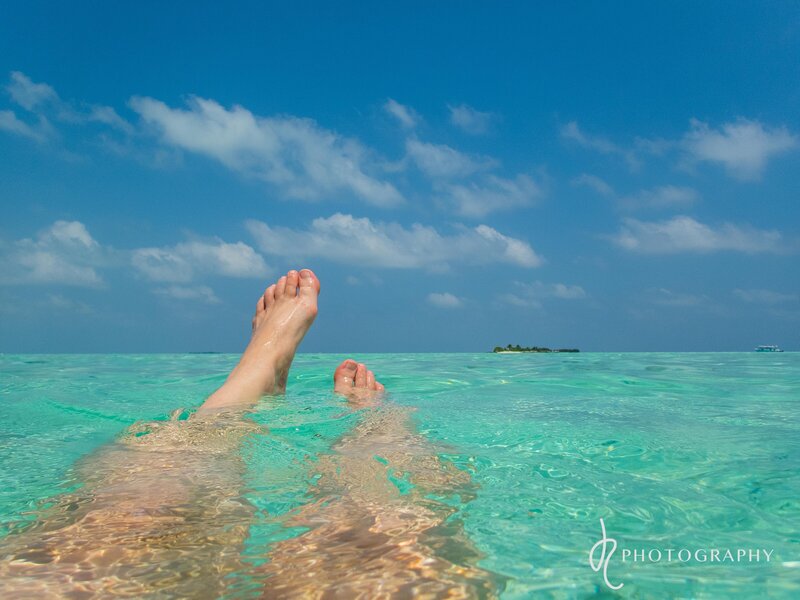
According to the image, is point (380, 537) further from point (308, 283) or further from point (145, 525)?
point (308, 283)

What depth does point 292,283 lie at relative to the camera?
4.35m

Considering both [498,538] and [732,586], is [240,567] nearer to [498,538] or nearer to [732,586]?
[498,538]

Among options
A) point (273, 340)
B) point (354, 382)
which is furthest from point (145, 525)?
point (354, 382)

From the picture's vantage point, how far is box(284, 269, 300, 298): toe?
429cm

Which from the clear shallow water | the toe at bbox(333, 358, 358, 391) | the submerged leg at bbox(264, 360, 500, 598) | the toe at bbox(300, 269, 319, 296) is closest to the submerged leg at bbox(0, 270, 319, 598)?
the clear shallow water

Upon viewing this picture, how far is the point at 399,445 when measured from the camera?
80.8 inches

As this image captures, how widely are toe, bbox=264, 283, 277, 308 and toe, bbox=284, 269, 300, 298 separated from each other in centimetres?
13

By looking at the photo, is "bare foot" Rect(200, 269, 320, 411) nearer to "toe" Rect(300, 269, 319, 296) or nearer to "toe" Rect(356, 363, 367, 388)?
"toe" Rect(300, 269, 319, 296)

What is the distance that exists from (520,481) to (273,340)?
2420 mm

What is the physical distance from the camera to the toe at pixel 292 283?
4285 millimetres

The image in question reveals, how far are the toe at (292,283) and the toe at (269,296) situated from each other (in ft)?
0.43

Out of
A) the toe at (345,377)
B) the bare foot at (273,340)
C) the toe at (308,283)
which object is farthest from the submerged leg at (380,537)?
the toe at (308,283)

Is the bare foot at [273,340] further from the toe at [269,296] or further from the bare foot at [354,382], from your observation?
the bare foot at [354,382]

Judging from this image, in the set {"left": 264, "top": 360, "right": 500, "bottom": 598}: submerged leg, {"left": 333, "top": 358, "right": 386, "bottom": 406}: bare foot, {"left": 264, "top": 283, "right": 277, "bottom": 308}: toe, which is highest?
{"left": 264, "top": 283, "right": 277, "bottom": 308}: toe
